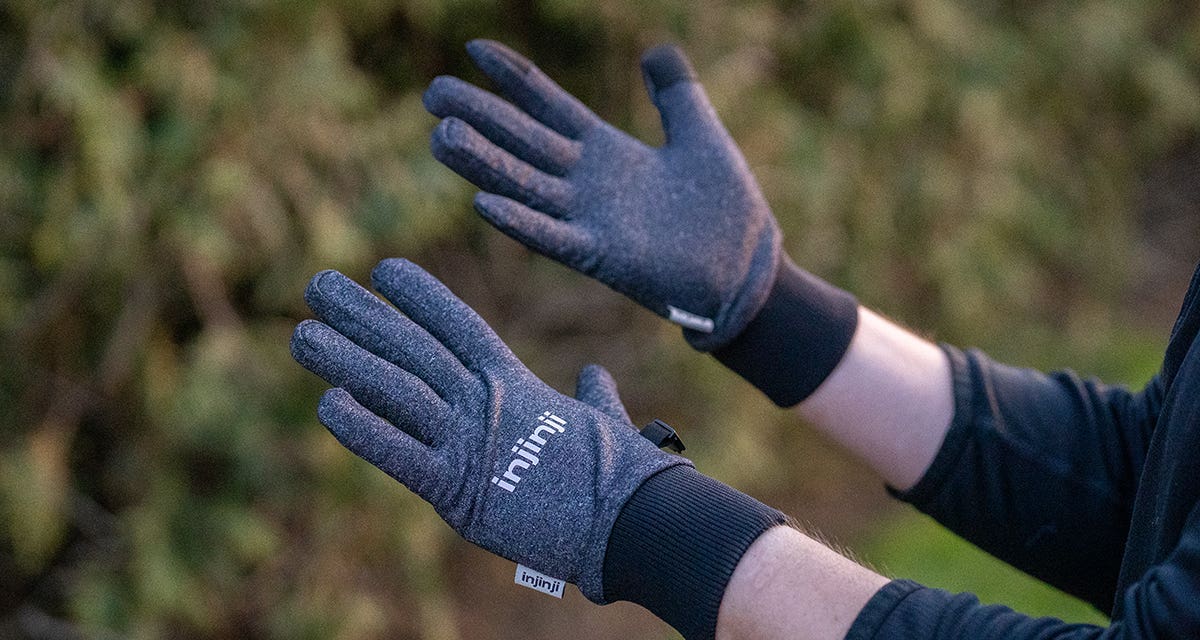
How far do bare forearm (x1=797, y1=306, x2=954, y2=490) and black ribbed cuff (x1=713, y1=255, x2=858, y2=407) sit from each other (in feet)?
0.07

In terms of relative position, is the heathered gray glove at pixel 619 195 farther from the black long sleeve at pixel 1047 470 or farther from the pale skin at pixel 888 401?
the black long sleeve at pixel 1047 470

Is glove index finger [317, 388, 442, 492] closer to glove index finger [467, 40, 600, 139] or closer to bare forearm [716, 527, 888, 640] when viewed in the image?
bare forearm [716, 527, 888, 640]

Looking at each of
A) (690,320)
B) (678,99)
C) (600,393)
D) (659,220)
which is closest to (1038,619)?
(600,393)

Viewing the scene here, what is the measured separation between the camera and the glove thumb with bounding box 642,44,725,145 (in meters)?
1.68

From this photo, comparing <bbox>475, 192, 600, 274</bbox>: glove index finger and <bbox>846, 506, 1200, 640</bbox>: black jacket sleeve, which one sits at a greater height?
<bbox>475, 192, 600, 274</bbox>: glove index finger

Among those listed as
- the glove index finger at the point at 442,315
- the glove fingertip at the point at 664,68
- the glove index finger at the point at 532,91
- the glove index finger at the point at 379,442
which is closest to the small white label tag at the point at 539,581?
the glove index finger at the point at 379,442

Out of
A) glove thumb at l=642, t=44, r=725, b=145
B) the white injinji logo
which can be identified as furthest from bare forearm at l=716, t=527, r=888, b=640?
glove thumb at l=642, t=44, r=725, b=145

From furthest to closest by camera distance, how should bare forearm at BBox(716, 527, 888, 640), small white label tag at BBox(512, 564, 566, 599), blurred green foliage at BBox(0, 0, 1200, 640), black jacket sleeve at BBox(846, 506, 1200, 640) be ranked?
1. blurred green foliage at BBox(0, 0, 1200, 640)
2. small white label tag at BBox(512, 564, 566, 599)
3. bare forearm at BBox(716, 527, 888, 640)
4. black jacket sleeve at BBox(846, 506, 1200, 640)

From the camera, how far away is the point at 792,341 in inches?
62.4

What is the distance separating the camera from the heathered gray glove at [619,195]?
1.52 metres

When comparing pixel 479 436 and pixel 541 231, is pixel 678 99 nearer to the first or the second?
pixel 541 231

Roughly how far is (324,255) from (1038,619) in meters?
1.74

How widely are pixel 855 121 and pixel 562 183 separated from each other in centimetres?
214

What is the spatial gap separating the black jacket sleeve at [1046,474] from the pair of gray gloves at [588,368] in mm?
233
